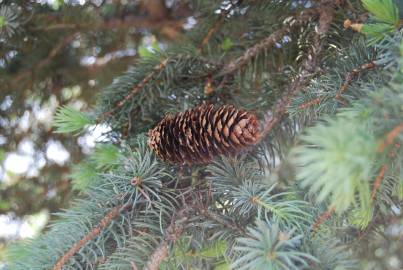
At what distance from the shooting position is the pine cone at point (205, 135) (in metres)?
0.64

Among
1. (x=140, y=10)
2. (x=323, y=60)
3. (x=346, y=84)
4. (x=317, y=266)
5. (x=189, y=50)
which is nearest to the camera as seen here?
(x=317, y=266)

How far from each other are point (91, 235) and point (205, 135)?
0.21 meters

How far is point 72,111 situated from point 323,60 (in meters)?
0.45

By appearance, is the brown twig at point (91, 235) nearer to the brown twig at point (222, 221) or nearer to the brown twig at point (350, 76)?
the brown twig at point (222, 221)

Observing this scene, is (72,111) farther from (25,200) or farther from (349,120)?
(25,200)

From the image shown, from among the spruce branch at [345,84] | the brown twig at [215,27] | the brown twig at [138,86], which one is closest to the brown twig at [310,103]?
the spruce branch at [345,84]

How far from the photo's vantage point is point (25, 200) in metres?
1.40

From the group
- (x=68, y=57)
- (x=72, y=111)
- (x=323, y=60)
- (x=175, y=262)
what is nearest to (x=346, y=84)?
(x=323, y=60)

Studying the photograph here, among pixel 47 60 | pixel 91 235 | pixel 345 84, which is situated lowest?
pixel 47 60

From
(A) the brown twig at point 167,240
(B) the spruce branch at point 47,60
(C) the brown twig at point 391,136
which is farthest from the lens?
(B) the spruce branch at point 47,60

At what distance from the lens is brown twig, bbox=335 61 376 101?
57 cm

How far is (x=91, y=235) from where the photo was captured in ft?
1.88

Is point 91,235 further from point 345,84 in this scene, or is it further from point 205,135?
point 345,84

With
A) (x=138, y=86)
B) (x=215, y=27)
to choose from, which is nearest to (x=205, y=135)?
(x=138, y=86)
